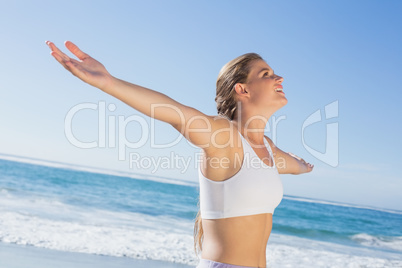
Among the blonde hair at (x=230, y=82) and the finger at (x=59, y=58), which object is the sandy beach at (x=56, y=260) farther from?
the finger at (x=59, y=58)

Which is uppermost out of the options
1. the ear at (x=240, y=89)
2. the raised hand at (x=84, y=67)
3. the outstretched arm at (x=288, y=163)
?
the ear at (x=240, y=89)

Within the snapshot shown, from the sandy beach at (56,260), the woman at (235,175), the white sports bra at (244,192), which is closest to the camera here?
the woman at (235,175)

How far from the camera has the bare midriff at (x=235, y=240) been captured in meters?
1.69

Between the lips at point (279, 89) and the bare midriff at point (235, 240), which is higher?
the lips at point (279, 89)

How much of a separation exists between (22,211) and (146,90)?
30.3 ft

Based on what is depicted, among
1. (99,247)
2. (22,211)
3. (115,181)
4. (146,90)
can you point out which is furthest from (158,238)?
(115,181)

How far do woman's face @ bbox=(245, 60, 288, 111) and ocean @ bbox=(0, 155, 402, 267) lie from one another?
173cm

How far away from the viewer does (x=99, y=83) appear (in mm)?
1254

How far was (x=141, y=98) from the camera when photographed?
4.46 feet

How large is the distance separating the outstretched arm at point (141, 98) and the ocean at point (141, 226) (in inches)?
80.9

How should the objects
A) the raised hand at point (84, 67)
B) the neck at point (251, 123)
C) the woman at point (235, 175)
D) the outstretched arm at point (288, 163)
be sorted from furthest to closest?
the outstretched arm at point (288, 163)
the neck at point (251, 123)
the woman at point (235, 175)
the raised hand at point (84, 67)

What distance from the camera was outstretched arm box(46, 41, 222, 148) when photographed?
125 cm

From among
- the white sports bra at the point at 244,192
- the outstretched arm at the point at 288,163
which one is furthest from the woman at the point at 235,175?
the outstretched arm at the point at 288,163

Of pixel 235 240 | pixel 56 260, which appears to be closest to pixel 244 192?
pixel 235 240
